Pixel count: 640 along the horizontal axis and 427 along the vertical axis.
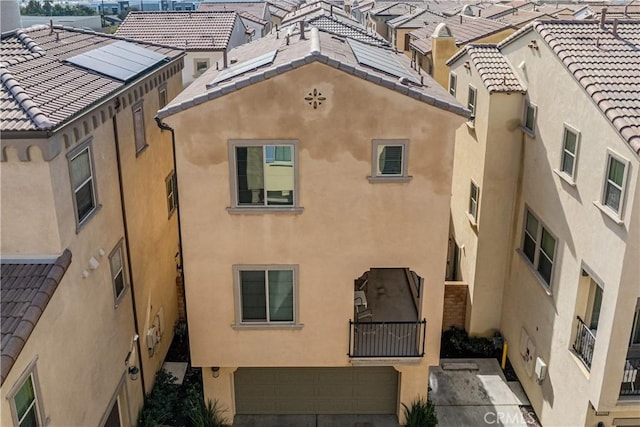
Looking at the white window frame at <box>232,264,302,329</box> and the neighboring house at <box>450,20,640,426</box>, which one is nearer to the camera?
the neighboring house at <box>450,20,640,426</box>

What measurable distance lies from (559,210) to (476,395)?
6170mm

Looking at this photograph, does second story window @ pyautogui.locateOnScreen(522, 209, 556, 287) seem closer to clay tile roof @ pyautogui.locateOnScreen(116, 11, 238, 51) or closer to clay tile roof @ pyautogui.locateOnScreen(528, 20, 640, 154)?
clay tile roof @ pyautogui.locateOnScreen(528, 20, 640, 154)

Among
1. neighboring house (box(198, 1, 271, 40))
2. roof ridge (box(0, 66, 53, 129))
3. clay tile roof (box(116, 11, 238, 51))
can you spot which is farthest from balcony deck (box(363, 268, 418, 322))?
neighboring house (box(198, 1, 271, 40))

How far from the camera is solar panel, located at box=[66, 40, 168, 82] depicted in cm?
1491

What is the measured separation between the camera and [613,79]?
43.5 feet

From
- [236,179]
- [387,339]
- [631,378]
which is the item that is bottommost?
[387,339]

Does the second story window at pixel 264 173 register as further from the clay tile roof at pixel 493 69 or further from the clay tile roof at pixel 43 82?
the clay tile roof at pixel 493 69

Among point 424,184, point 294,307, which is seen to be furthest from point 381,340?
point 424,184

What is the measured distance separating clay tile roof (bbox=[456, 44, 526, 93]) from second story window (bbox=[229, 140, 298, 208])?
781cm

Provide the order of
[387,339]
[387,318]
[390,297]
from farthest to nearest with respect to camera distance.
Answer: [390,297] → [387,318] → [387,339]

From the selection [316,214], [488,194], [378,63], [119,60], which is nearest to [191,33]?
[119,60]

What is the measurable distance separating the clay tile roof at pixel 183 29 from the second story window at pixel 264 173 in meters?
19.0

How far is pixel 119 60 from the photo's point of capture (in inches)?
656

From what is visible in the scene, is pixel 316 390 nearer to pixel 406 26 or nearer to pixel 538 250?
pixel 538 250
